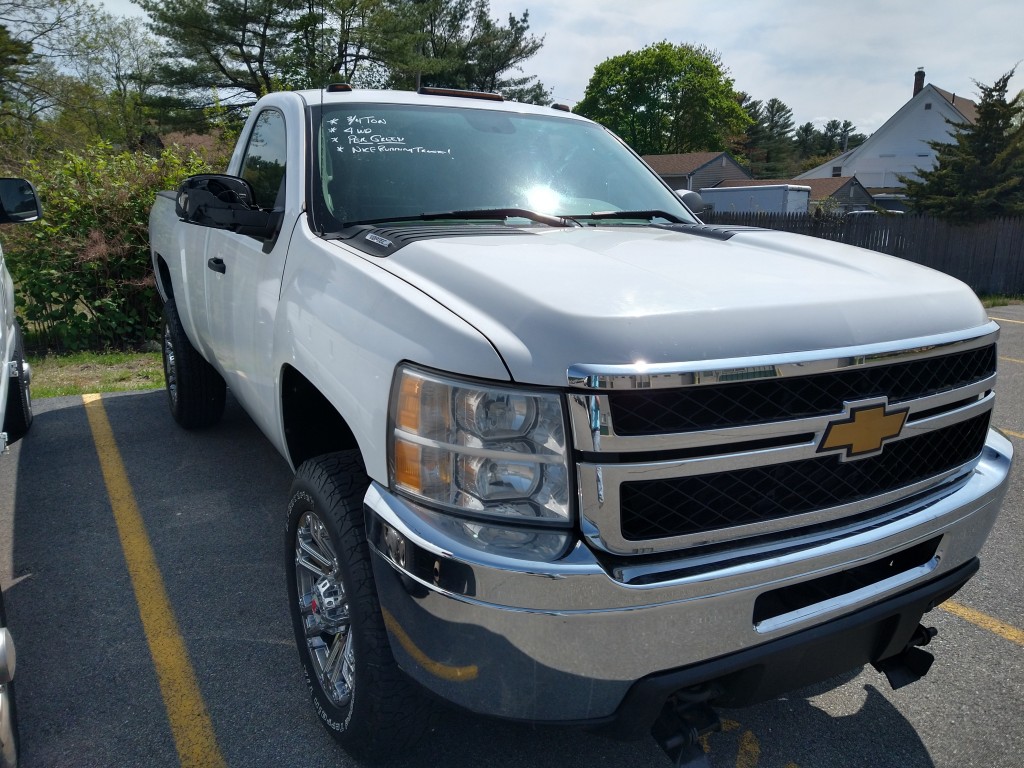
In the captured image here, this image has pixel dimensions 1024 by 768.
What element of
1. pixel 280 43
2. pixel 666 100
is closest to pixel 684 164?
pixel 666 100

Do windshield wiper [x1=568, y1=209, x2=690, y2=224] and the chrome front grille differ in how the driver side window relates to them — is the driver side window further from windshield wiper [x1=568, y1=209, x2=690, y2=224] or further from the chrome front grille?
the chrome front grille

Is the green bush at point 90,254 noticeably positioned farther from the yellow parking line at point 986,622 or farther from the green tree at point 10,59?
the green tree at point 10,59

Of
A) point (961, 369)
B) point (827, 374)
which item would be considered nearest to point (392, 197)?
point (827, 374)

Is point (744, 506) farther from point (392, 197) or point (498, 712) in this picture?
point (392, 197)

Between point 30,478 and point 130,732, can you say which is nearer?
point 130,732

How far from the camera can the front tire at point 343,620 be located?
2.08m

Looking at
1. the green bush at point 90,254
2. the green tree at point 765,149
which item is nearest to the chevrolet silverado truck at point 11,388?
the green bush at point 90,254

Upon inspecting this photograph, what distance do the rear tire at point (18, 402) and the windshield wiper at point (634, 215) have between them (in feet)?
12.4

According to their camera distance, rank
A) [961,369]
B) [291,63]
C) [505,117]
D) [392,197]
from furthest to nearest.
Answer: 1. [291,63]
2. [505,117]
3. [392,197]
4. [961,369]

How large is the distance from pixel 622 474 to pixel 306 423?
5.04ft

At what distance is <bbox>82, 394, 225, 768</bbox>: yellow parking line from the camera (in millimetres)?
2488

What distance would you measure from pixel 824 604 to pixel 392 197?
2015 mm

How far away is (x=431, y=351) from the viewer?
184 centimetres

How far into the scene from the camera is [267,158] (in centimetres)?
361
